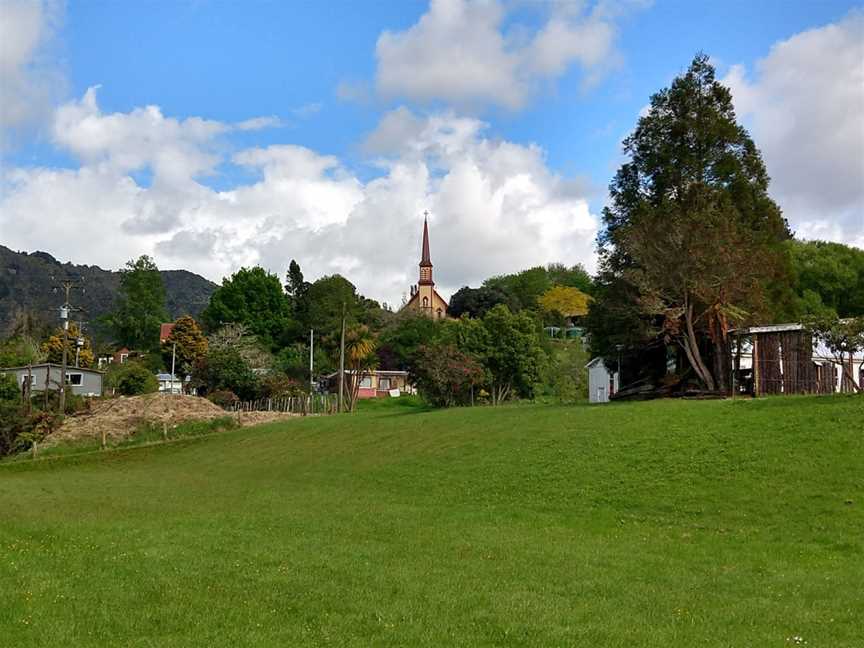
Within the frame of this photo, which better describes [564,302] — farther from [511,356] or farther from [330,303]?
[511,356]

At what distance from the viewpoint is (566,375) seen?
69.8m

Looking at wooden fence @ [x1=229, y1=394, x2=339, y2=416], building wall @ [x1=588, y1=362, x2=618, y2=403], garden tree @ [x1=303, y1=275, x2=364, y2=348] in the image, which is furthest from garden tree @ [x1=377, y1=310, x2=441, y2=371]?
building wall @ [x1=588, y1=362, x2=618, y2=403]

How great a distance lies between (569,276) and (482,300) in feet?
127

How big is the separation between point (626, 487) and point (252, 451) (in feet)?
73.6

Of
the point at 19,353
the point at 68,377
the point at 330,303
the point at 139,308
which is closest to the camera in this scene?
the point at 68,377

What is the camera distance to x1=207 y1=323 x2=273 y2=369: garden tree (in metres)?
79.1

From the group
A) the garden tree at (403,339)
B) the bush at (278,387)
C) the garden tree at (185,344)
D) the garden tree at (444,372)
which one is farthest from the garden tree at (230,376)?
the garden tree at (444,372)

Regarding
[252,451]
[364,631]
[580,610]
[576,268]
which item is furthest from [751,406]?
[576,268]

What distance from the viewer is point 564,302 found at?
122250 millimetres

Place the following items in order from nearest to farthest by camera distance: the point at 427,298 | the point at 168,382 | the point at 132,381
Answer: the point at 132,381, the point at 168,382, the point at 427,298

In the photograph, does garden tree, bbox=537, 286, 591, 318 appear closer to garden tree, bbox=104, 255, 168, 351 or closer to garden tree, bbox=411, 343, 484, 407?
garden tree, bbox=104, 255, 168, 351

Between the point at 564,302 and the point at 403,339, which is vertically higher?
the point at 564,302

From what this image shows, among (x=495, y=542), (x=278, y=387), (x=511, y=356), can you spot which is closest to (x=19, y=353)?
(x=278, y=387)

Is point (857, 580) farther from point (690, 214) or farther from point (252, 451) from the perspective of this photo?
point (252, 451)
